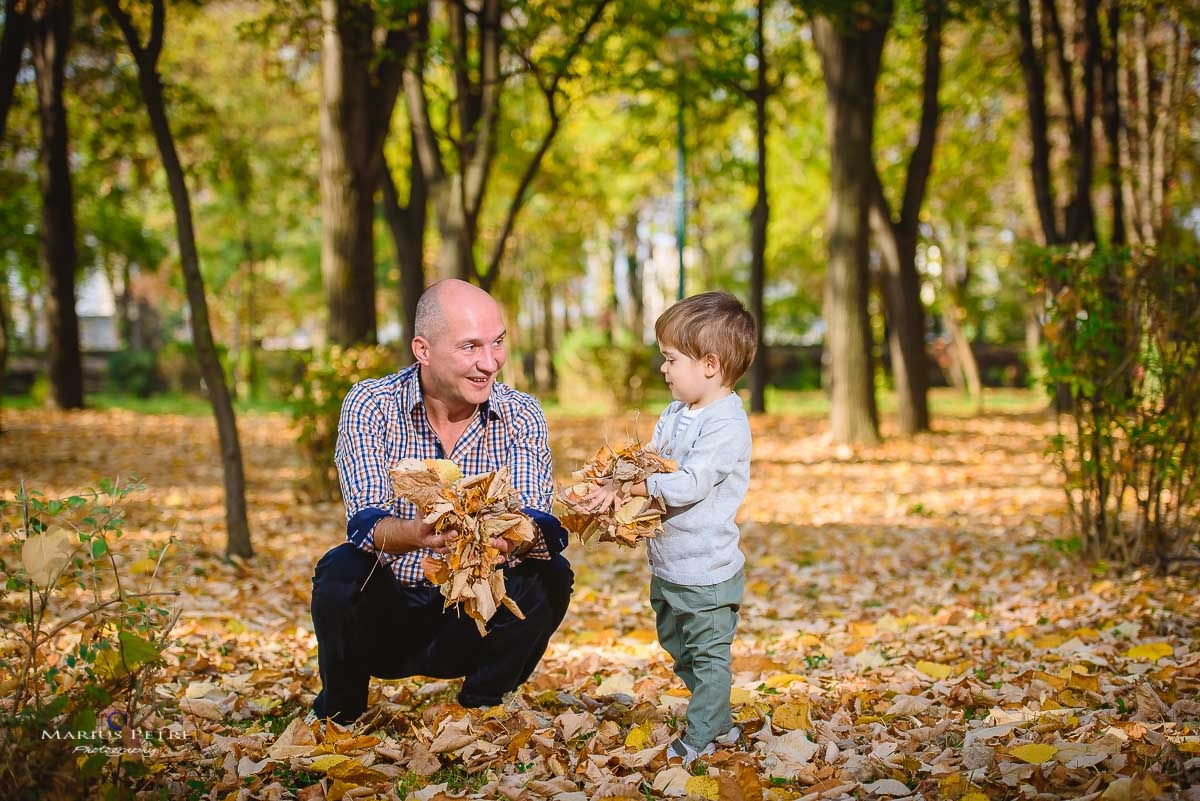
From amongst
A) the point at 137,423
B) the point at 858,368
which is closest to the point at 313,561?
the point at 858,368

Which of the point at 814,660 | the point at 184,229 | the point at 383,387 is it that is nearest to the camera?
the point at 383,387

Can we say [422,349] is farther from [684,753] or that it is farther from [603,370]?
[603,370]

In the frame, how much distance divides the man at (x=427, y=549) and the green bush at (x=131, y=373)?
23.3m

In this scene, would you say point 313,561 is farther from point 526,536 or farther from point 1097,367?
point 1097,367

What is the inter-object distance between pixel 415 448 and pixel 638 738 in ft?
4.33

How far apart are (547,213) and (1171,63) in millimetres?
13436

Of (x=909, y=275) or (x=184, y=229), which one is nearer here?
(x=184, y=229)

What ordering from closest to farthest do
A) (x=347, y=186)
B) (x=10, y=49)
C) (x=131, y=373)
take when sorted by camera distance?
(x=10, y=49), (x=347, y=186), (x=131, y=373)

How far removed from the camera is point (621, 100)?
20.5 metres

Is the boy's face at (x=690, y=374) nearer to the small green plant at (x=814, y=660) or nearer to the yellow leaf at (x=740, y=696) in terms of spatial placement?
the yellow leaf at (x=740, y=696)

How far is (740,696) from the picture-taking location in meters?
3.93

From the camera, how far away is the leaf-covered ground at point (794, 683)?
10.0 feet

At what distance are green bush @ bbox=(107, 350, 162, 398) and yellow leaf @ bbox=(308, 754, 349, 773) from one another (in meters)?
23.6

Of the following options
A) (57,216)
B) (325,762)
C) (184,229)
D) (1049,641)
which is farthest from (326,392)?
(57,216)
